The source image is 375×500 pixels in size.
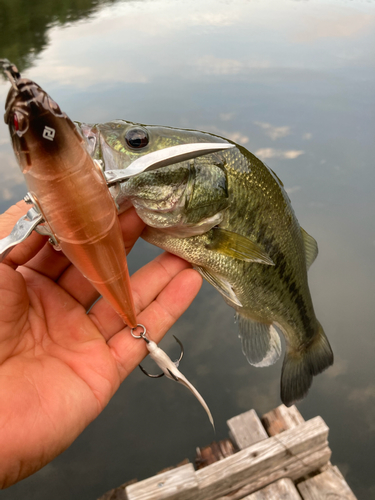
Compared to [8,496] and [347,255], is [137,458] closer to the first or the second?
[8,496]

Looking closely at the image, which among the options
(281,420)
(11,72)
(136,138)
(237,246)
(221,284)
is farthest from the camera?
(281,420)

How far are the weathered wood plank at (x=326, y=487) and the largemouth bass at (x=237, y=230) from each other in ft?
3.08

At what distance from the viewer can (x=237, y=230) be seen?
1756mm

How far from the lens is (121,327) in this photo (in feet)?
5.83

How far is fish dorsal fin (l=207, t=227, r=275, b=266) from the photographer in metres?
1.73

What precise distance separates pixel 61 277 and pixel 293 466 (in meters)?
2.34

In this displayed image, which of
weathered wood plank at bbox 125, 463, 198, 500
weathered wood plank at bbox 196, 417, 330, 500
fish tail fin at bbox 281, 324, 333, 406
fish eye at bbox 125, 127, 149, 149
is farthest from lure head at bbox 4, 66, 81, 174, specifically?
weathered wood plank at bbox 196, 417, 330, 500

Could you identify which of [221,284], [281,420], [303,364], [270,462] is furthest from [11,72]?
[281,420]

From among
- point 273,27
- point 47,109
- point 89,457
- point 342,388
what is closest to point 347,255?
point 342,388

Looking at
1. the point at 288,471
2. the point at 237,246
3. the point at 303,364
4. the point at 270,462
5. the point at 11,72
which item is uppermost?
the point at 11,72

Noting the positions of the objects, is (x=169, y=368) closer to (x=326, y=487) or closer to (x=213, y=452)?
(x=213, y=452)

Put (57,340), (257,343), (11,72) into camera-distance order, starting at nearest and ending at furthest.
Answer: (11,72)
(57,340)
(257,343)

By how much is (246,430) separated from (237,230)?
6.35 ft

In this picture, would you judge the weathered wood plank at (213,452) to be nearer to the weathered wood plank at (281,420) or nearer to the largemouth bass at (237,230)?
the weathered wood plank at (281,420)
